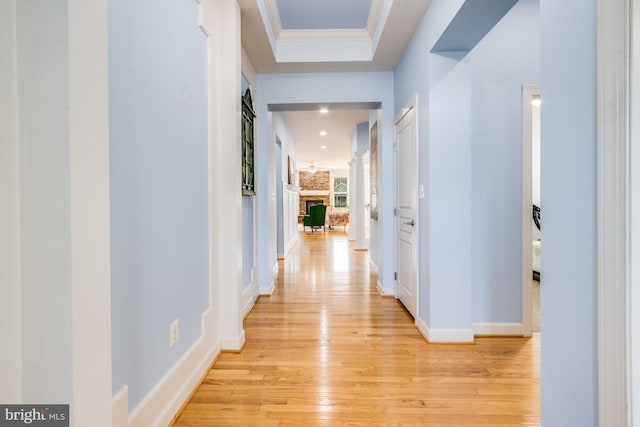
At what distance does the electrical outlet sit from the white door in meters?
1.92

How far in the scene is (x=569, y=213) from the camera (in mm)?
1033

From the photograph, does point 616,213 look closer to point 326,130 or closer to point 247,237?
point 247,237

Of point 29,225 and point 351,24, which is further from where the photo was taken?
point 351,24

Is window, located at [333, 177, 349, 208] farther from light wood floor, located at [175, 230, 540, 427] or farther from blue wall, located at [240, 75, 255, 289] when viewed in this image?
light wood floor, located at [175, 230, 540, 427]

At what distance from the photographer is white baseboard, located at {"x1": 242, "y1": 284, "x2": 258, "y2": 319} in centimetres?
291

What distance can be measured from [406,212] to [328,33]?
1976mm

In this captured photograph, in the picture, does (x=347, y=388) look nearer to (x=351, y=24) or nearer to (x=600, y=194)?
(x=600, y=194)

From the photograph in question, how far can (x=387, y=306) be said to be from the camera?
3.23 m

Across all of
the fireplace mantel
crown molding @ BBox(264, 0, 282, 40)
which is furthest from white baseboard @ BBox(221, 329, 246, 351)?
the fireplace mantel

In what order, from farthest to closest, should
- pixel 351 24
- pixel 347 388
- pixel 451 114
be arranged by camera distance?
pixel 351 24, pixel 451 114, pixel 347 388

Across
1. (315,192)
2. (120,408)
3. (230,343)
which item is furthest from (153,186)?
(315,192)

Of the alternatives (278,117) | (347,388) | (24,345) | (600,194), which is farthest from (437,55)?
(278,117)

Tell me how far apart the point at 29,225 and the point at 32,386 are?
14.6 inches

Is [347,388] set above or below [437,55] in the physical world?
below
